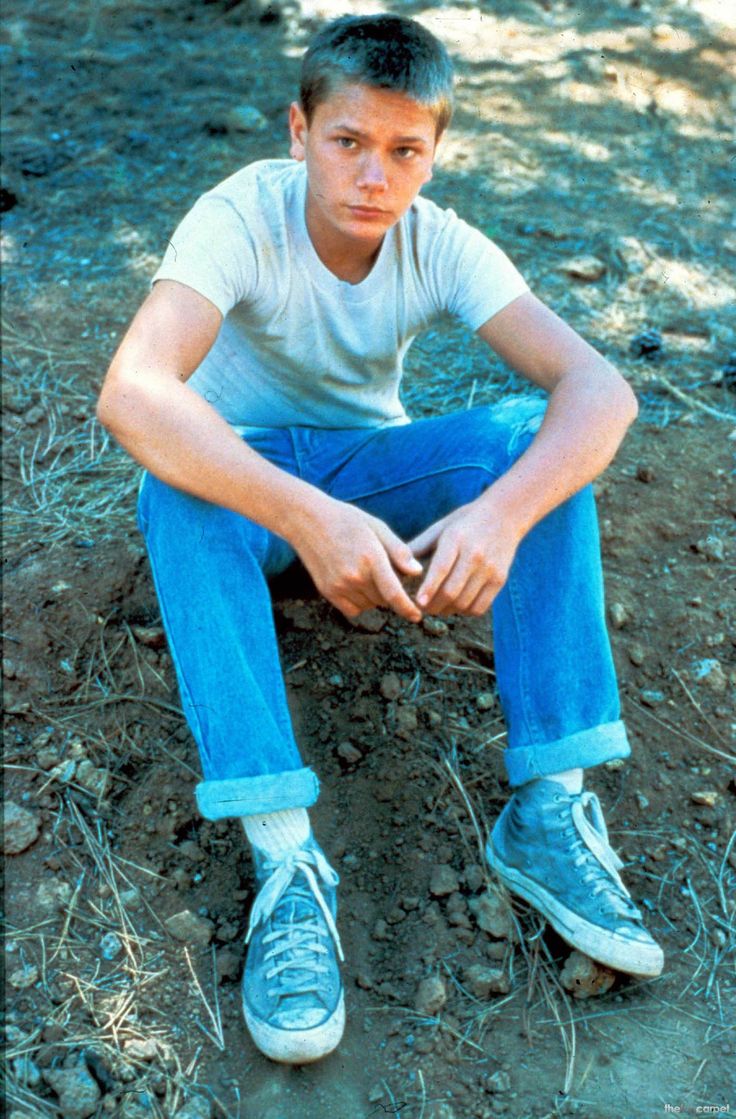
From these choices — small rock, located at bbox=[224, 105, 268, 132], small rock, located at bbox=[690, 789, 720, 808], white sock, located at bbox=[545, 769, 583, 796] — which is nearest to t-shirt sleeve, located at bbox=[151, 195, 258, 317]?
white sock, located at bbox=[545, 769, 583, 796]

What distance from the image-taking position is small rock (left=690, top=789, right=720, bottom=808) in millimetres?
2434

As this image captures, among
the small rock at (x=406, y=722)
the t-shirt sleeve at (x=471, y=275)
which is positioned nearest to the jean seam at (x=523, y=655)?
the small rock at (x=406, y=722)

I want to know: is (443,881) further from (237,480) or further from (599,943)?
(237,480)

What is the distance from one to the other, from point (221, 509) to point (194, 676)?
0.98 feet

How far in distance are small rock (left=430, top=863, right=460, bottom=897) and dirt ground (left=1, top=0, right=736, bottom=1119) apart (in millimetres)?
10

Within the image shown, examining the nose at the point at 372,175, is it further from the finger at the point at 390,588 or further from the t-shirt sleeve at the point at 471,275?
the finger at the point at 390,588

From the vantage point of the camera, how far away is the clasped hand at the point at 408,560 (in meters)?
1.93

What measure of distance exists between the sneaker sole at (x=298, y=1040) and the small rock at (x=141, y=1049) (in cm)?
18

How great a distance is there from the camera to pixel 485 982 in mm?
2074

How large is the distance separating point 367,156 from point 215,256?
0.35 metres

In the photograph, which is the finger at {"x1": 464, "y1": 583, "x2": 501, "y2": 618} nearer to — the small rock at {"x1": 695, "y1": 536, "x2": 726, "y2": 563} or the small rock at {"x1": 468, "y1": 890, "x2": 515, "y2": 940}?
the small rock at {"x1": 468, "y1": 890, "x2": 515, "y2": 940}

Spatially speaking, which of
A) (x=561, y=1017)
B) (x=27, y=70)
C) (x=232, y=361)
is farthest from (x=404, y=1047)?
(x=27, y=70)

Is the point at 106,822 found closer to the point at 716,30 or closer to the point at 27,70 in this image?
the point at 27,70

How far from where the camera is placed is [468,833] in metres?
2.33
